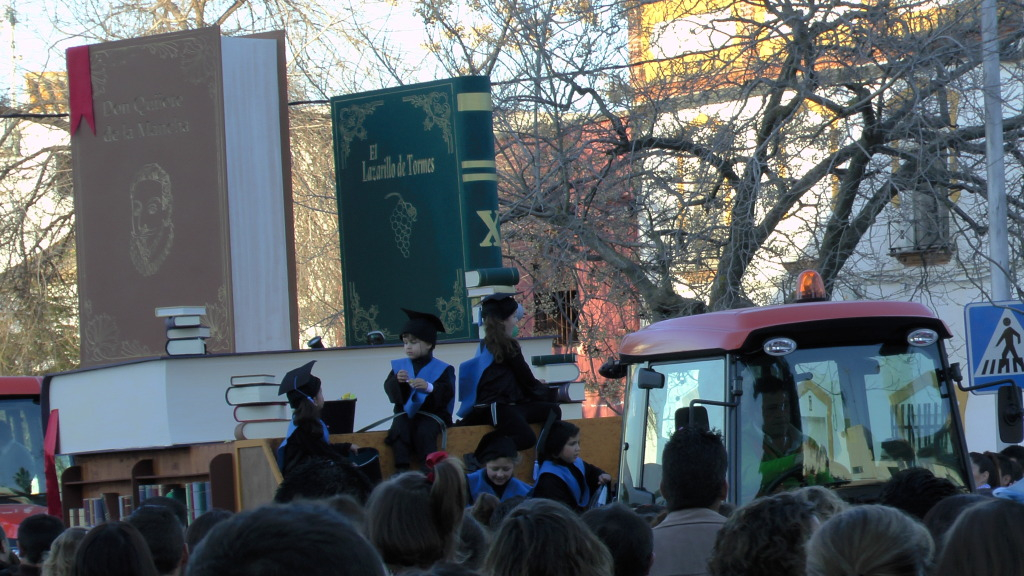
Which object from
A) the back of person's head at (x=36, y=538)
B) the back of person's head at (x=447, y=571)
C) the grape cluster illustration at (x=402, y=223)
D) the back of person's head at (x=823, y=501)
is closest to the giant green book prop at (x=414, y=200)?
the grape cluster illustration at (x=402, y=223)

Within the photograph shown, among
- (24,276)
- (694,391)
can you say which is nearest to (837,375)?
(694,391)

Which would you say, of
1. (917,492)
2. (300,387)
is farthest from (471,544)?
(300,387)

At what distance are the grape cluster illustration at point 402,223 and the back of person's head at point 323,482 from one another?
26.3ft

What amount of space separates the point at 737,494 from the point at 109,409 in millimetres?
5644

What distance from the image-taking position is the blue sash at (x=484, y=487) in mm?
7903

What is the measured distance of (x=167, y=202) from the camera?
13633mm

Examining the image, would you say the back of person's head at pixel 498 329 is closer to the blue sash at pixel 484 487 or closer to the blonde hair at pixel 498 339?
the blonde hair at pixel 498 339

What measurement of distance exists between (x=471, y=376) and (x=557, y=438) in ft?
3.00

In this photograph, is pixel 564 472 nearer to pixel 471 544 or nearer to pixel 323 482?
pixel 323 482

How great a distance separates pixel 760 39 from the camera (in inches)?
552

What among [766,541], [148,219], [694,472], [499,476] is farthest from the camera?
[148,219]

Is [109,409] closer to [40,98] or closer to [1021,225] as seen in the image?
[1021,225]

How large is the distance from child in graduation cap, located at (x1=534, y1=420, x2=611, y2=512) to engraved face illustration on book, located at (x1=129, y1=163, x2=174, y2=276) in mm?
6565

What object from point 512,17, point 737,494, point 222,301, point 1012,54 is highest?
point 512,17
